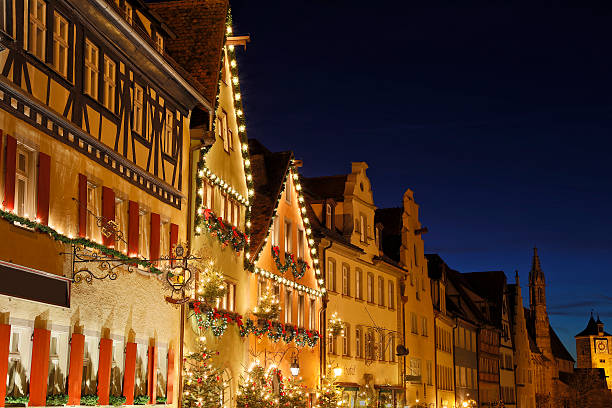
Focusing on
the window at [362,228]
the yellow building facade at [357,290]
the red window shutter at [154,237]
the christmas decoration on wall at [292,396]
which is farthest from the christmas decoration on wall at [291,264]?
the red window shutter at [154,237]

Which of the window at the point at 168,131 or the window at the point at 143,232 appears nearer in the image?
the window at the point at 143,232

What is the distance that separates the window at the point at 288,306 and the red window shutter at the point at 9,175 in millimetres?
21183

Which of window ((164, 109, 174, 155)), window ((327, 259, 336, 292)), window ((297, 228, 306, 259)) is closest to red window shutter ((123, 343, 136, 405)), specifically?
window ((164, 109, 174, 155))

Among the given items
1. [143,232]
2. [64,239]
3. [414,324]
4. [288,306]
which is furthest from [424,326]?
[64,239]

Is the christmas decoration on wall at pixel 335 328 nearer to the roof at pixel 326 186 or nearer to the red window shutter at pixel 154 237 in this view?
the roof at pixel 326 186

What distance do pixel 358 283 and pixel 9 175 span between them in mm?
31751

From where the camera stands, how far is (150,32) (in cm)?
2675

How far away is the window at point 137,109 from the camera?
2320 cm

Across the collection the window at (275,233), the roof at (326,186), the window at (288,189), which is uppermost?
the roof at (326,186)

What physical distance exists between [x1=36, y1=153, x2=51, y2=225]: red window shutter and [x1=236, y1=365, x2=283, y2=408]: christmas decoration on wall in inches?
552

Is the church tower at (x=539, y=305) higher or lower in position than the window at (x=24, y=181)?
higher

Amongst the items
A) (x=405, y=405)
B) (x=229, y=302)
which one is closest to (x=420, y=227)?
(x=405, y=405)

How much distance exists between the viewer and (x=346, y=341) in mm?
44594

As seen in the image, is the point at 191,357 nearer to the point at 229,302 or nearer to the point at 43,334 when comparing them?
the point at 229,302
